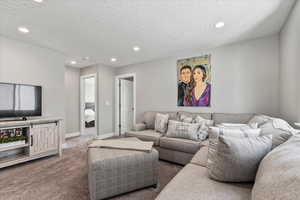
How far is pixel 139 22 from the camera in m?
2.16

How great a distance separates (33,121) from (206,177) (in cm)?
290

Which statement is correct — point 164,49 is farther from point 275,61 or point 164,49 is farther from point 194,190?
point 194,190

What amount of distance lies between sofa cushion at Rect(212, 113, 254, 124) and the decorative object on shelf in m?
0.43

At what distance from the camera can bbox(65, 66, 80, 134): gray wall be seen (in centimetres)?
460

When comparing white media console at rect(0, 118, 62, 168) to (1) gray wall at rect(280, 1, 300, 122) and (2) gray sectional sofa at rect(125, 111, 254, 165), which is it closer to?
(2) gray sectional sofa at rect(125, 111, 254, 165)

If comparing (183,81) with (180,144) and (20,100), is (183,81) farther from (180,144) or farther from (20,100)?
(20,100)

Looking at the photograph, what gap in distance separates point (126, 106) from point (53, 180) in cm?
322

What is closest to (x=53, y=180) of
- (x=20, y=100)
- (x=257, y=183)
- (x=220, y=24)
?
(x=20, y=100)

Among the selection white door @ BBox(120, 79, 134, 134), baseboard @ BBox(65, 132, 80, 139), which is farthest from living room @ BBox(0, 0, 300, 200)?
baseboard @ BBox(65, 132, 80, 139)

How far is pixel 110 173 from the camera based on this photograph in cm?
157

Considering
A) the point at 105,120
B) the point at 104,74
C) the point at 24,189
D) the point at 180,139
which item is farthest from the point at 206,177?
the point at 104,74

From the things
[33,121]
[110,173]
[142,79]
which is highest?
[142,79]

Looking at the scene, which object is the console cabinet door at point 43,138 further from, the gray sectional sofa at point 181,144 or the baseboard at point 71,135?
the baseboard at point 71,135

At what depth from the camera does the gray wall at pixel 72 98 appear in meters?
4.60
